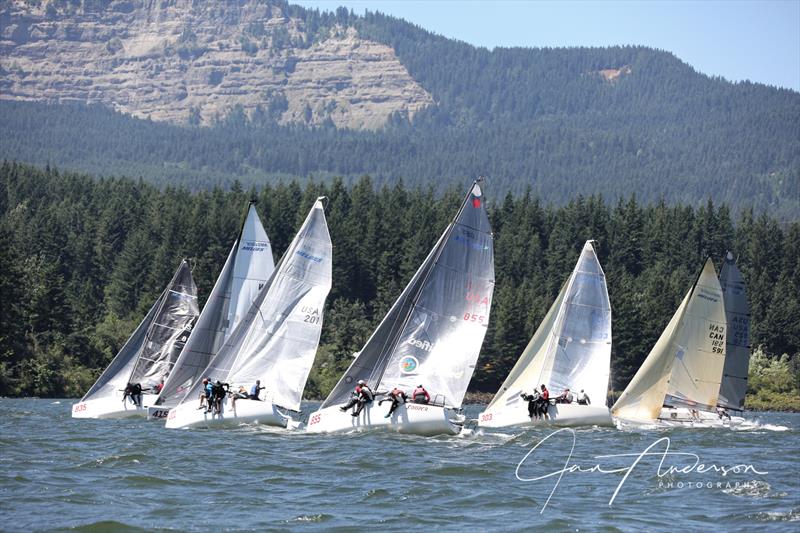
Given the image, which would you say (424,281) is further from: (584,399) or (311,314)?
(584,399)

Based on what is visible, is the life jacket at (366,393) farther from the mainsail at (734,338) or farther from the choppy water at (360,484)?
the mainsail at (734,338)

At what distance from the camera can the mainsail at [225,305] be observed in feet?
154

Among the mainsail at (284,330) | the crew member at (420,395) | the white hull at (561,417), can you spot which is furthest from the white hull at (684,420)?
the mainsail at (284,330)

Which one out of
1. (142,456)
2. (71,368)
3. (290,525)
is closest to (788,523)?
(290,525)

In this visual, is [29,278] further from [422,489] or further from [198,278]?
[422,489]

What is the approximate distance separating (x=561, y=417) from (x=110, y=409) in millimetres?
17511

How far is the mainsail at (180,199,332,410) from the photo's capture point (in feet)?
142

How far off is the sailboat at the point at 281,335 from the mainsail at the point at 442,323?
2550 millimetres

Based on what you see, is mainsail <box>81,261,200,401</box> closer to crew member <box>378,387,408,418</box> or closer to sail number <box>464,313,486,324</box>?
crew member <box>378,387,408,418</box>

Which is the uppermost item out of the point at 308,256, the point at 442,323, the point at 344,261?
the point at 344,261

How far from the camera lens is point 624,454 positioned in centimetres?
3831

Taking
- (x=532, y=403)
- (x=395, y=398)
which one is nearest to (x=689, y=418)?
(x=532, y=403)

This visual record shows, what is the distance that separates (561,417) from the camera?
47.8 metres

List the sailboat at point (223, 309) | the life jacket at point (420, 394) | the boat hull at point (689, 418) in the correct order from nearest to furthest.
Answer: the life jacket at point (420, 394) < the sailboat at point (223, 309) < the boat hull at point (689, 418)
